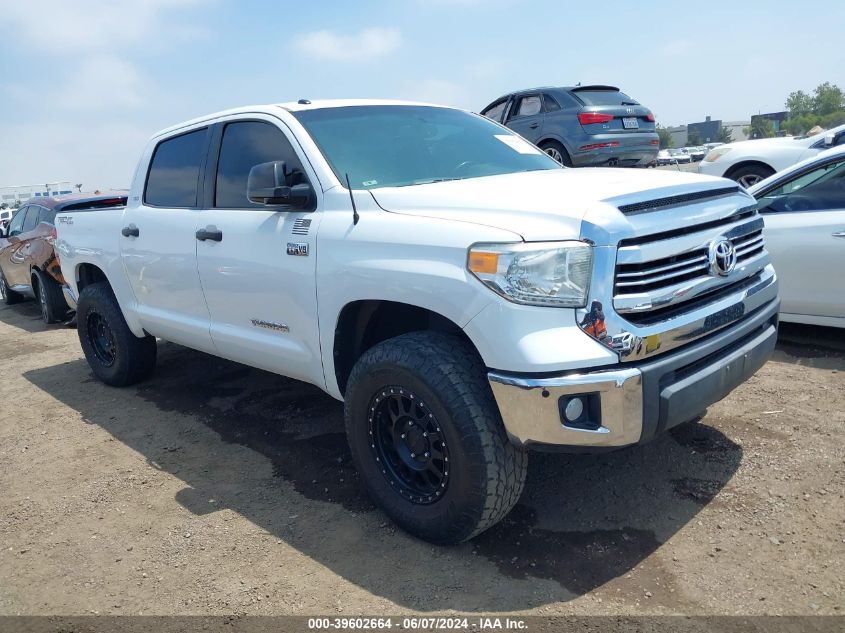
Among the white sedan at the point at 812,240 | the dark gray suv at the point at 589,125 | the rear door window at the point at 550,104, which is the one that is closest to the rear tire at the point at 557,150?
the dark gray suv at the point at 589,125

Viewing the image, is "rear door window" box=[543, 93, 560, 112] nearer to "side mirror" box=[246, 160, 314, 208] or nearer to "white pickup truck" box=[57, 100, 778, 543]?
"white pickup truck" box=[57, 100, 778, 543]

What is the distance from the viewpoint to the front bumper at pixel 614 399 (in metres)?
2.44

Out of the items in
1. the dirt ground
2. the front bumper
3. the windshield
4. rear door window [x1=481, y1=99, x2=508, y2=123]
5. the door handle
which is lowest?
the dirt ground

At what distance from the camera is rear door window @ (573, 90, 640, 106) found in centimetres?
1002

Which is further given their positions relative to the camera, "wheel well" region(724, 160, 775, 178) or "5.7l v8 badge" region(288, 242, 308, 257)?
"wheel well" region(724, 160, 775, 178)

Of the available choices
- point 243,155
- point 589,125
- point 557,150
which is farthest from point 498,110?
point 243,155

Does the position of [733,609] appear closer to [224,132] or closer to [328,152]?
[328,152]

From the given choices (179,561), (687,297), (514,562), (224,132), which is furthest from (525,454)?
(224,132)

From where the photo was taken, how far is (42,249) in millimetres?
8766

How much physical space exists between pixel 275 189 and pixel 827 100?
128176 mm

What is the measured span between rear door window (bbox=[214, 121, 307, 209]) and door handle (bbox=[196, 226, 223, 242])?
0.16 metres

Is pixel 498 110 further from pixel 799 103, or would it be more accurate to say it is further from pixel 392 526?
pixel 799 103

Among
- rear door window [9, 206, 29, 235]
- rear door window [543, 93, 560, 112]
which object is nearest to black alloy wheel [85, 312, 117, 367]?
rear door window [9, 206, 29, 235]

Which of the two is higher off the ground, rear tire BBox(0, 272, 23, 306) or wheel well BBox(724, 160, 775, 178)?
wheel well BBox(724, 160, 775, 178)
